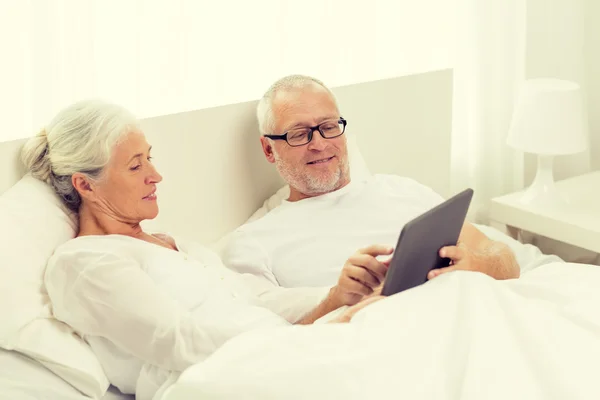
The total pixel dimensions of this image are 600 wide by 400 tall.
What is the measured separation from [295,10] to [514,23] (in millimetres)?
994

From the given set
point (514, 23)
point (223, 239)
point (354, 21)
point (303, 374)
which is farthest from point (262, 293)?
point (514, 23)

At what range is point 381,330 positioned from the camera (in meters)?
1.33

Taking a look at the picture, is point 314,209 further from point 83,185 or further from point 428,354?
point 428,354

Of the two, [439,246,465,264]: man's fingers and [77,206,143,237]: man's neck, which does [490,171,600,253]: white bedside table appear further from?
[77,206,143,237]: man's neck

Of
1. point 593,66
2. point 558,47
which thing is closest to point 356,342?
point 558,47

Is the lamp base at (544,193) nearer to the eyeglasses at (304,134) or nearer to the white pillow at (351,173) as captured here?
the white pillow at (351,173)

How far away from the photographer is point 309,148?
7.06ft

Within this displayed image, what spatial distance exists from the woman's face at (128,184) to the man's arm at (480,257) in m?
0.63

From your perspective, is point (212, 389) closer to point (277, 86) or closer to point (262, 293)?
point (262, 293)

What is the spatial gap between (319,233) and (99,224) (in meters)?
0.60

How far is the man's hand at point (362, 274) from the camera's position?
1.66 meters

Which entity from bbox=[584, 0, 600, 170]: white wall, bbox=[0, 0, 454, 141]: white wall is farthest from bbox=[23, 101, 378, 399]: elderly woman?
bbox=[584, 0, 600, 170]: white wall

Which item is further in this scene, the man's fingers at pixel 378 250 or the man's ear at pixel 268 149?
the man's ear at pixel 268 149

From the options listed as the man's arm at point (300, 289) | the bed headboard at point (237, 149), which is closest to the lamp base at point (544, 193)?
the bed headboard at point (237, 149)
